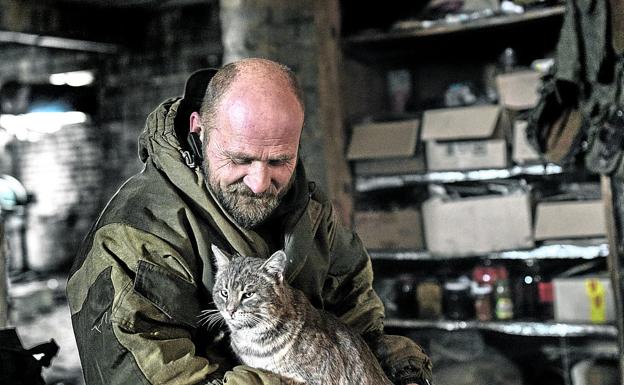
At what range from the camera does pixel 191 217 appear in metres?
1.85

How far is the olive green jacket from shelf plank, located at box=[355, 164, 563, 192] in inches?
86.1

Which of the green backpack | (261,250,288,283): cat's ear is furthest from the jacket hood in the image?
the green backpack

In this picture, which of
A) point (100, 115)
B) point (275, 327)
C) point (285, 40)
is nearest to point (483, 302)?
point (285, 40)

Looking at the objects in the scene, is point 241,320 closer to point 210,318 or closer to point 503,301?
point 210,318

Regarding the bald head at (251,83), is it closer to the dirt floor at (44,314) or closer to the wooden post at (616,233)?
the wooden post at (616,233)

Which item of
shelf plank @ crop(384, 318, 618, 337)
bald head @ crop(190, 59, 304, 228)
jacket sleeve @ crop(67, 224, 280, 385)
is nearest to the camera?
jacket sleeve @ crop(67, 224, 280, 385)

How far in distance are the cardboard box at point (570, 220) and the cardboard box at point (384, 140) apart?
0.76 m

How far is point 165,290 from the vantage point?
1729 mm

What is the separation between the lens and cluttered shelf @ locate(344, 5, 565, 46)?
4059mm

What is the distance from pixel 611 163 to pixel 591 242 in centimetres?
50

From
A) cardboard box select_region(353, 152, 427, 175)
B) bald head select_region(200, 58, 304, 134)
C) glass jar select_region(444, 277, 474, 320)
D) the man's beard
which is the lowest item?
glass jar select_region(444, 277, 474, 320)

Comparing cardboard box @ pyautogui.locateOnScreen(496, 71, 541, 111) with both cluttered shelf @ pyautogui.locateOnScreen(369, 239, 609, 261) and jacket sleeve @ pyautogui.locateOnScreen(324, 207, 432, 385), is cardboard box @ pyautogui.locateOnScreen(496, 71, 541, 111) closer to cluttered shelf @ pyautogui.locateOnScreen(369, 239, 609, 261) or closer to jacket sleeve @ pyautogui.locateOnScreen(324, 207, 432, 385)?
cluttered shelf @ pyautogui.locateOnScreen(369, 239, 609, 261)

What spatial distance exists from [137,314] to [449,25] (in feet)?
9.95

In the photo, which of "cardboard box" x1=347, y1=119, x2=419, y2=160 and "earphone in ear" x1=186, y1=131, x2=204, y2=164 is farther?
"cardboard box" x1=347, y1=119, x2=419, y2=160
